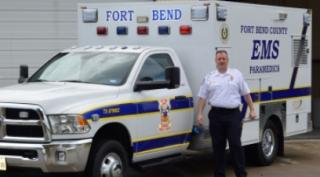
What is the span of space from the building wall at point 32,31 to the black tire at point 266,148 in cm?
509

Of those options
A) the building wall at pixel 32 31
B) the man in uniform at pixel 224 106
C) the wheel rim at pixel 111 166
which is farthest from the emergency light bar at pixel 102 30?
the building wall at pixel 32 31

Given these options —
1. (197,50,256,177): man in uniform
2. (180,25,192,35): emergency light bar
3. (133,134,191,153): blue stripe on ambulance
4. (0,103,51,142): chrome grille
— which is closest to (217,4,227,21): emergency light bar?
→ (180,25,192,35): emergency light bar

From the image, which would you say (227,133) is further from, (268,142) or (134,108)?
(268,142)

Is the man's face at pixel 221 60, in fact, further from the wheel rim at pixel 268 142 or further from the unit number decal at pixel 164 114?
the wheel rim at pixel 268 142

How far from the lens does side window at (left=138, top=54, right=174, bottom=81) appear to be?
9.28 m

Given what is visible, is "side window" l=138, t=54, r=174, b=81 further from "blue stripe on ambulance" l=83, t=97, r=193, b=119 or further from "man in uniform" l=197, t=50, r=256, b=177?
"man in uniform" l=197, t=50, r=256, b=177

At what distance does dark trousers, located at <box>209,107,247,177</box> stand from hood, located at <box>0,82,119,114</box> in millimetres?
1410

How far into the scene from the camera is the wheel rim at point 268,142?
1163 centimetres

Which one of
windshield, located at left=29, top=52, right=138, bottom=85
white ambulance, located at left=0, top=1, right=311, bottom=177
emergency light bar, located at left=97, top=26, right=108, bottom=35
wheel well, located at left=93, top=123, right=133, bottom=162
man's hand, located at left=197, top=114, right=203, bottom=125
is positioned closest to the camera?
white ambulance, located at left=0, top=1, right=311, bottom=177

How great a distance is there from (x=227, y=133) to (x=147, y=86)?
1217 millimetres

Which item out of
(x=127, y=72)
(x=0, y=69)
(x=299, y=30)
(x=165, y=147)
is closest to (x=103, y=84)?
(x=127, y=72)

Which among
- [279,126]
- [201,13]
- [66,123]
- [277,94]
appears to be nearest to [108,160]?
[66,123]

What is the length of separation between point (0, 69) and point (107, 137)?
21.7 feet

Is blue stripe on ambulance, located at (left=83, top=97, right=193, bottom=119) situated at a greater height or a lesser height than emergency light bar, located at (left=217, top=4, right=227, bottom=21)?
lesser
